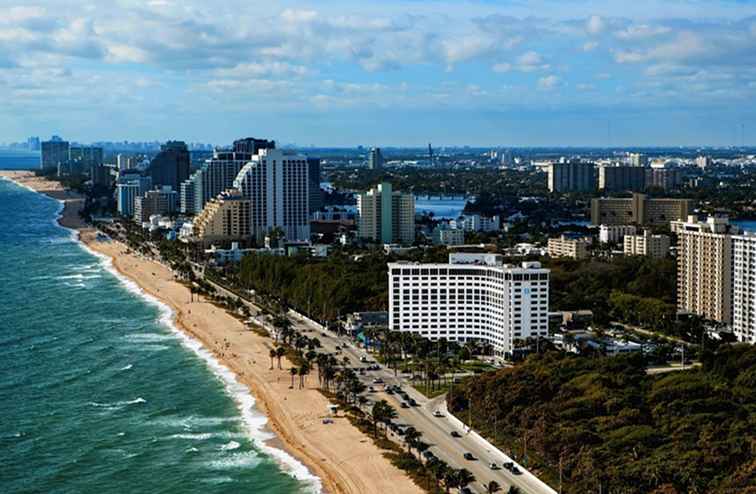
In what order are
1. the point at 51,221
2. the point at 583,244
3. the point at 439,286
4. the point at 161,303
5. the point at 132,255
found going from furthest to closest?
the point at 51,221 < the point at 132,255 < the point at 583,244 < the point at 161,303 < the point at 439,286

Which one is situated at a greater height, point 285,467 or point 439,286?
point 439,286

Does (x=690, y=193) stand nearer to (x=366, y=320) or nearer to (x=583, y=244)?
(x=583, y=244)

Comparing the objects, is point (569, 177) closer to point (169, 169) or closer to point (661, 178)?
point (661, 178)

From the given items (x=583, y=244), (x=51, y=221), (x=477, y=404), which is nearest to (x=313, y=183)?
(x=51, y=221)

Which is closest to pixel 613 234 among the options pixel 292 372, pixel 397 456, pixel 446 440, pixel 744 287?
pixel 744 287

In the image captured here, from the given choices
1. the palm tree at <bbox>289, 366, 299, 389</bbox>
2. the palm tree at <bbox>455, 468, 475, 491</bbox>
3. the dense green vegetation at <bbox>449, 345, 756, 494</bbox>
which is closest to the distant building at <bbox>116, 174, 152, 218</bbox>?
the palm tree at <bbox>289, 366, 299, 389</bbox>

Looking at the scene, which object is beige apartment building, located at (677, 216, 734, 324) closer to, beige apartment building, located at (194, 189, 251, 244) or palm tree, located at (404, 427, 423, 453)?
palm tree, located at (404, 427, 423, 453)
